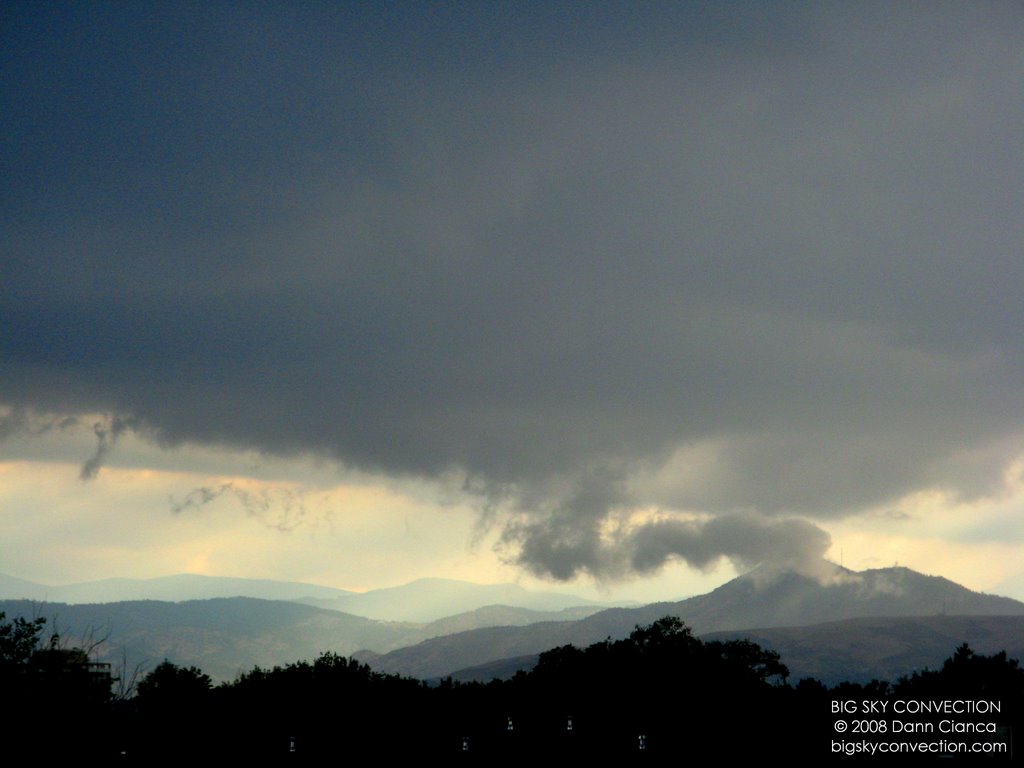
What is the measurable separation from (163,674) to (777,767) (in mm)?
138650

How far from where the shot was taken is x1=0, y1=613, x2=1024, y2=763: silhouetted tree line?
95000 mm

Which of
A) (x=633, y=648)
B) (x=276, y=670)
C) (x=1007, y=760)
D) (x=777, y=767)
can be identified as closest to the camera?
(x=1007, y=760)

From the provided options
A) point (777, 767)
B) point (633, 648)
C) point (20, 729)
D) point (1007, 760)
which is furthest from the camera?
point (633, 648)

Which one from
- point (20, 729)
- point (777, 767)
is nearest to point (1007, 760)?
point (777, 767)

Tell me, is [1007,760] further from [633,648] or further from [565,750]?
[633,648]

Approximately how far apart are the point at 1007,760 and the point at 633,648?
109142mm

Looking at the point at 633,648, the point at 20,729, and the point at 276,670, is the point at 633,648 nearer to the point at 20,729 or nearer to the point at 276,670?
the point at 276,670

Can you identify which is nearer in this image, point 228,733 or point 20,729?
point 20,729

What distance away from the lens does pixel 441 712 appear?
138250mm

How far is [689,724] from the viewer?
417ft

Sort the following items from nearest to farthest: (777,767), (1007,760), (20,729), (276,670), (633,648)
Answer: (20,729) < (1007,760) < (777,767) < (276,670) < (633,648)

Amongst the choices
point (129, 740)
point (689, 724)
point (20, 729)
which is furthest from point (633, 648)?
point (20, 729)

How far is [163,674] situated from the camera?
19925 centimetres

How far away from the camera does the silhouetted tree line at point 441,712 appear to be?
95.0 metres
